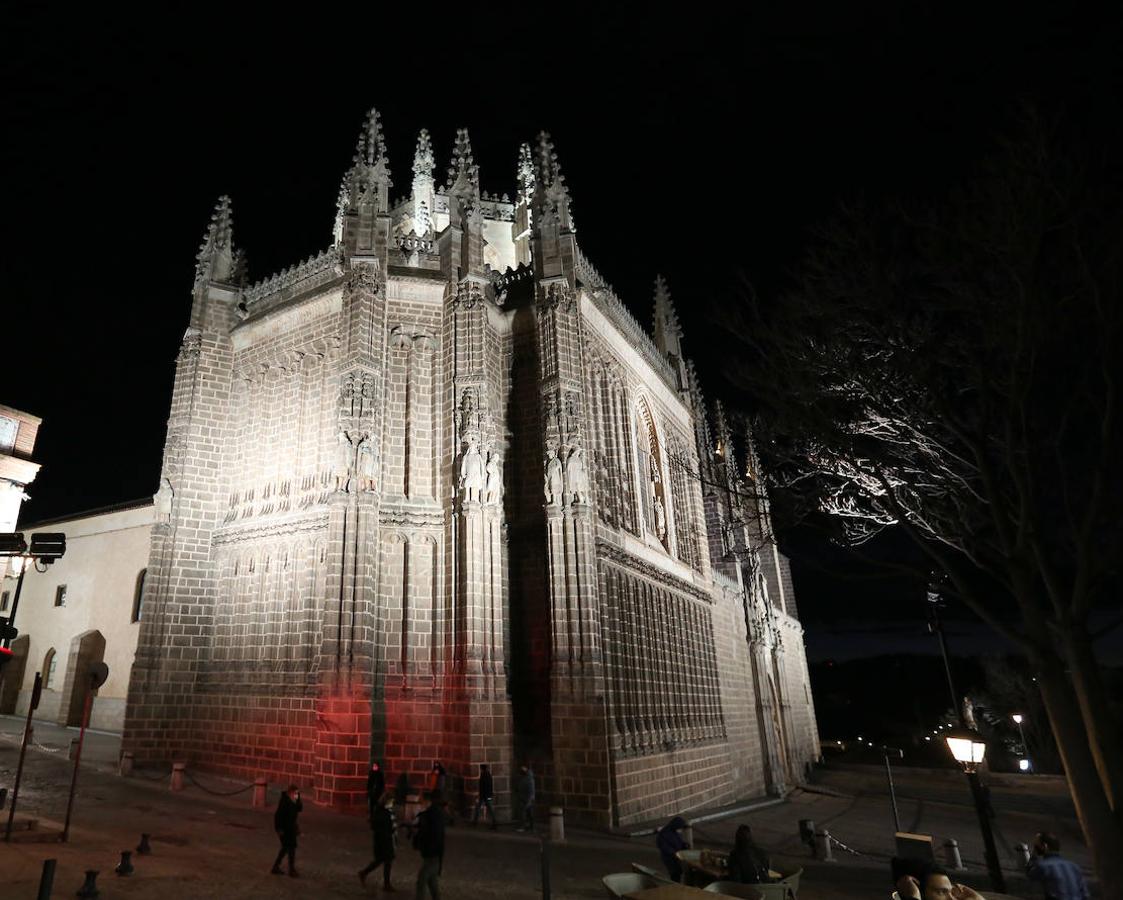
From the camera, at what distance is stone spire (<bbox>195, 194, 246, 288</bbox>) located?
2159 centimetres

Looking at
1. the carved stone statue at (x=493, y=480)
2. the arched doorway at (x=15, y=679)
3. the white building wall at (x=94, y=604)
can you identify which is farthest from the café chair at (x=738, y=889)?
the arched doorway at (x=15, y=679)

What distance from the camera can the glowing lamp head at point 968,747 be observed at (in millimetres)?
10969

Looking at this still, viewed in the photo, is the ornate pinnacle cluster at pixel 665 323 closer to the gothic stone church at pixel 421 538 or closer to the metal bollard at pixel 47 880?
the gothic stone church at pixel 421 538

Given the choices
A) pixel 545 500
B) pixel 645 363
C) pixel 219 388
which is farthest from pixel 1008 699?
pixel 219 388

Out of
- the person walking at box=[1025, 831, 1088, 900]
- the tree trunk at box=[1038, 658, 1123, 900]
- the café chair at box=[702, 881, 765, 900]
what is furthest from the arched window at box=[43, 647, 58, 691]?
the tree trunk at box=[1038, 658, 1123, 900]

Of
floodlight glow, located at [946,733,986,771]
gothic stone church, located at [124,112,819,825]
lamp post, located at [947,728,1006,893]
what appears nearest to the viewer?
lamp post, located at [947,728,1006,893]

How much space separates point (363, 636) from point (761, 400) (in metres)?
9.82

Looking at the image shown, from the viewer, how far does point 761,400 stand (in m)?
11.6

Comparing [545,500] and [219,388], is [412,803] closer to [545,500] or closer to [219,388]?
[545,500]

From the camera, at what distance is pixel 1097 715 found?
7.74 metres

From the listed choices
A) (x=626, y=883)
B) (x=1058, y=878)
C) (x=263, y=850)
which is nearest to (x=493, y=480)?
(x=263, y=850)

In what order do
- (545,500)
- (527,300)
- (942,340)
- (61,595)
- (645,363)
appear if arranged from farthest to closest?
(61,595) < (645,363) < (527,300) < (545,500) < (942,340)

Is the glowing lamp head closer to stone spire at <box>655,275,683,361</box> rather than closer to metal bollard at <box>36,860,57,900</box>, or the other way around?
metal bollard at <box>36,860,57,900</box>

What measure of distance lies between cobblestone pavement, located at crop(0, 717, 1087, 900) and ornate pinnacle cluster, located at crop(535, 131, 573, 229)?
51.6 feet
